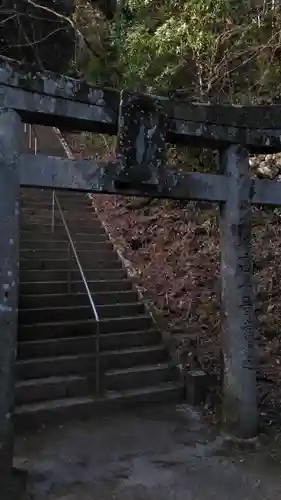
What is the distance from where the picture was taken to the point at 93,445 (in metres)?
4.62

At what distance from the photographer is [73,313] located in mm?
6602

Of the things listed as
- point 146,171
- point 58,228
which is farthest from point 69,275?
point 146,171

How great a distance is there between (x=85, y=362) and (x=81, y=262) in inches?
87.5

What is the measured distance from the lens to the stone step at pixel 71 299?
6523 mm

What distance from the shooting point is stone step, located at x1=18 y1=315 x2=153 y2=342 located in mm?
6070

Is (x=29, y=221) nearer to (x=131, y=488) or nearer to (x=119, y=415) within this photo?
(x=119, y=415)

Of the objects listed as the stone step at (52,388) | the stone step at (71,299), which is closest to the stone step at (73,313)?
the stone step at (71,299)

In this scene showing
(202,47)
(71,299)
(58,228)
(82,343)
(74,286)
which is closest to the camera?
(82,343)

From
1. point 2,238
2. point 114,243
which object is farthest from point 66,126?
point 114,243

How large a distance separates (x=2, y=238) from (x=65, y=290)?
3.42 meters

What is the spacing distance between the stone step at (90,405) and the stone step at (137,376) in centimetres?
8

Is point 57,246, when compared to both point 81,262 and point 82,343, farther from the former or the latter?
point 82,343

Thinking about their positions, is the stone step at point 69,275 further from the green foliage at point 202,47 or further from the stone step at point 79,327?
the green foliage at point 202,47

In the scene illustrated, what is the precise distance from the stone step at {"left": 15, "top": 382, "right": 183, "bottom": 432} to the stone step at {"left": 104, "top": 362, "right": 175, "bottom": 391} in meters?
0.08
